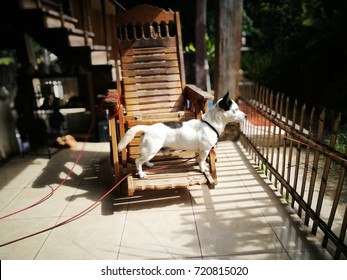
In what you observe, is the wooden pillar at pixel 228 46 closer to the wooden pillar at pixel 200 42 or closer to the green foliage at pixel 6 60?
the wooden pillar at pixel 200 42

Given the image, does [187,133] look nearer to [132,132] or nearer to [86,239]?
[132,132]

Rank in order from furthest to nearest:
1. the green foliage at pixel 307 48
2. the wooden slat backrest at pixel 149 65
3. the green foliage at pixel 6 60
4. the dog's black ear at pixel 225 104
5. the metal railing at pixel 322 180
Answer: the green foliage at pixel 6 60 < the green foliage at pixel 307 48 < the wooden slat backrest at pixel 149 65 < the dog's black ear at pixel 225 104 < the metal railing at pixel 322 180

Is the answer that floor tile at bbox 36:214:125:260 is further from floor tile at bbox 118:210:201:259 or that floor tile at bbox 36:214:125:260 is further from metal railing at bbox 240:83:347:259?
metal railing at bbox 240:83:347:259

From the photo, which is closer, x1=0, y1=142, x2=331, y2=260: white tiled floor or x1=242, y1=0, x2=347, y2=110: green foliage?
x1=0, y1=142, x2=331, y2=260: white tiled floor

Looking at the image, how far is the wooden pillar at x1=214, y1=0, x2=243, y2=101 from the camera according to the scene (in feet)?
14.9

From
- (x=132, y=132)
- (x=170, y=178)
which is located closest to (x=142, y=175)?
(x=170, y=178)

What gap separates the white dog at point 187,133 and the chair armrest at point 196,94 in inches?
7.8

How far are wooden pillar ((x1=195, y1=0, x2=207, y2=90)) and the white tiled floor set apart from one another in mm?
4878

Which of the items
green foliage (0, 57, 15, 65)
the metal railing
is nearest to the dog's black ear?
the metal railing

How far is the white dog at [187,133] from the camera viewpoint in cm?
299

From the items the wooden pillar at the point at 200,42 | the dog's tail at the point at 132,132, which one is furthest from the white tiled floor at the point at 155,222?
the wooden pillar at the point at 200,42

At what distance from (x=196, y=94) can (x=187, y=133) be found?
0.66 metres

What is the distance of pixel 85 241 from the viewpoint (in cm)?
254
